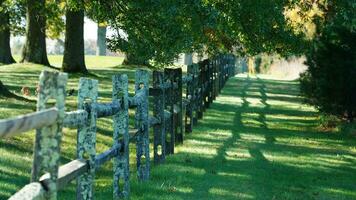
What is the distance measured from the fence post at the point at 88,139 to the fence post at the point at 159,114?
16.0ft

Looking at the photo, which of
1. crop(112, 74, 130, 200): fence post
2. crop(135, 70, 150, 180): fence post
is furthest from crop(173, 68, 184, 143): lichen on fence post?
crop(112, 74, 130, 200): fence post

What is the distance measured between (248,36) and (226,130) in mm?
5055

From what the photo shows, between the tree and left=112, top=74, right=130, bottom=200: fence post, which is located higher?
the tree

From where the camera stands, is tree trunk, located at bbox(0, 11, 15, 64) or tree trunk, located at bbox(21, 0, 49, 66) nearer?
tree trunk, located at bbox(21, 0, 49, 66)

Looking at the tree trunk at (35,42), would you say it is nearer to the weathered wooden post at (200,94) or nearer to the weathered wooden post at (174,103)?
the weathered wooden post at (200,94)

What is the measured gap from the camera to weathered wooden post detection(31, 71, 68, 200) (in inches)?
211

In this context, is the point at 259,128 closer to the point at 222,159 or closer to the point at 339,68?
the point at 339,68

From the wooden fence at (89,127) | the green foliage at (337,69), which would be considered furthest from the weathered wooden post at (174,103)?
the green foliage at (337,69)

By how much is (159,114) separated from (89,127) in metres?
5.21

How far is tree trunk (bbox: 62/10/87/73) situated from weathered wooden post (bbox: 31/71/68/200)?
24720 mm

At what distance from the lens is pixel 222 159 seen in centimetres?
1333

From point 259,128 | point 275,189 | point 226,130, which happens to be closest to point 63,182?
point 275,189

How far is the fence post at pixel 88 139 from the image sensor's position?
7223mm

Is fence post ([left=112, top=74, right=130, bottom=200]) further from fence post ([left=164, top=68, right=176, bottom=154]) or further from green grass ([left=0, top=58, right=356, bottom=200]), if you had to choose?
fence post ([left=164, top=68, right=176, bottom=154])
